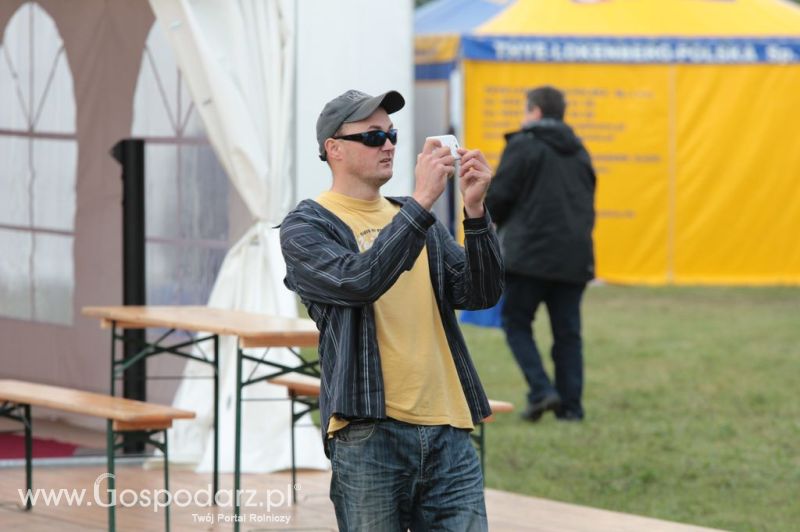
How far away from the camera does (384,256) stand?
10.3ft

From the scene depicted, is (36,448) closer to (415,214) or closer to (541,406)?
(541,406)

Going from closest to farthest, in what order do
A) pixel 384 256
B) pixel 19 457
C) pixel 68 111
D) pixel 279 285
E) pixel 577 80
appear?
pixel 384 256, pixel 279 285, pixel 19 457, pixel 68 111, pixel 577 80

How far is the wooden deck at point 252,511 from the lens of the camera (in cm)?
584

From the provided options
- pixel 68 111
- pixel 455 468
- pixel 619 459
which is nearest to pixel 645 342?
pixel 619 459

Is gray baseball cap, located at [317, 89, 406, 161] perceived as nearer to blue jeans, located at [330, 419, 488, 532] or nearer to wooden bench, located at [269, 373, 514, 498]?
blue jeans, located at [330, 419, 488, 532]

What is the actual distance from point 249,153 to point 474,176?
12.1 ft

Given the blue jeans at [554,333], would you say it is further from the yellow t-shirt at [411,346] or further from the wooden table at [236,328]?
the yellow t-shirt at [411,346]

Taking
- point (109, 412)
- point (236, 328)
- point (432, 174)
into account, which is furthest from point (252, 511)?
point (432, 174)

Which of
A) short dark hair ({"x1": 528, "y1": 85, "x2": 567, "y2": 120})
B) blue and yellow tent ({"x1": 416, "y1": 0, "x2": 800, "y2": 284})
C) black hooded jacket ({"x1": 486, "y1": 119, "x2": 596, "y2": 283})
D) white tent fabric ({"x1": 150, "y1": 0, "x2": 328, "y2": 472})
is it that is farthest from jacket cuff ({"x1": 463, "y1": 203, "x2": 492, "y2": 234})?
blue and yellow tent ({"x1": 416, "y1": 0, "x2": 800, "y2": 284})

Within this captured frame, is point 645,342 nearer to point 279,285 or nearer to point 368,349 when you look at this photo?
point 279,285

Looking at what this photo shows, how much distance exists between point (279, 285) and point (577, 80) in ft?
32.0

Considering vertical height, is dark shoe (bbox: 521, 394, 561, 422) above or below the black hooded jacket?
below

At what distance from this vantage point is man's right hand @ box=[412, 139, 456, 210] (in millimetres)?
3148

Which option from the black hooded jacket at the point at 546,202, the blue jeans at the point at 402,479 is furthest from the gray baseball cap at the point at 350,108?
the black hooded jacket at the point at 546,202
